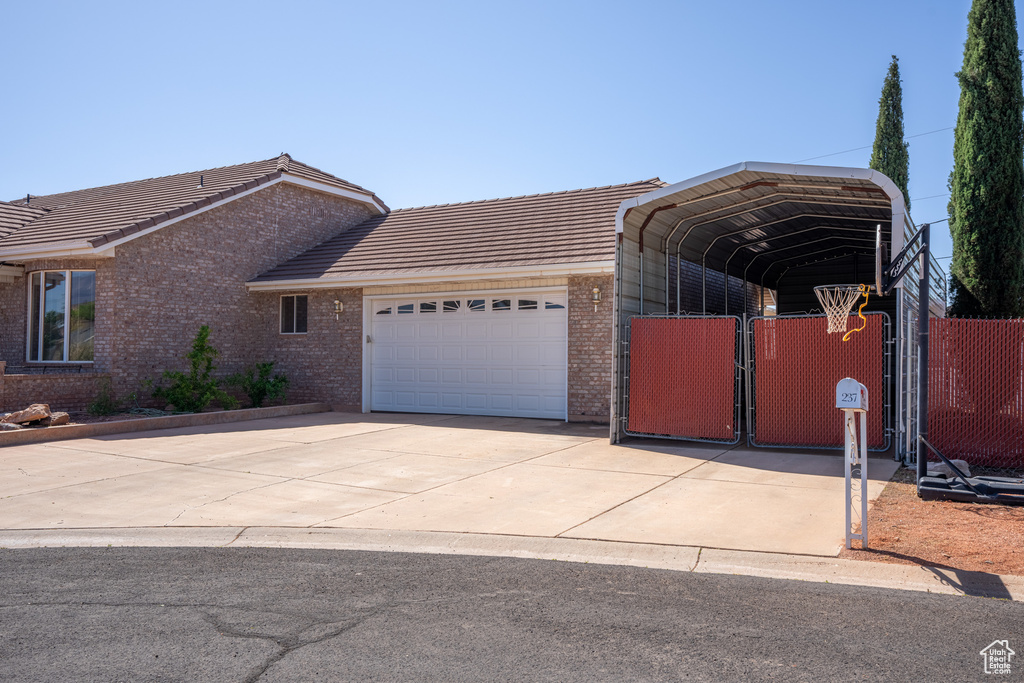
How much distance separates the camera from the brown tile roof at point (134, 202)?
16.8m

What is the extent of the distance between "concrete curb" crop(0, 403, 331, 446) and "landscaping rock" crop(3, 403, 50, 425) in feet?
1.08

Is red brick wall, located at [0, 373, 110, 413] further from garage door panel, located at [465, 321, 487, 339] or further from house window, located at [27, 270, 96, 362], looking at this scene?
garage door panel, located at [465, 321, 487, 339]

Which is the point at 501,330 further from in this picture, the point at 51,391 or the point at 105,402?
the point at 51,391

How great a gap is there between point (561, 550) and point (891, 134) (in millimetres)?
25279

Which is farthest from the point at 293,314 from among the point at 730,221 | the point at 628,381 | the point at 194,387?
the point at 730,221

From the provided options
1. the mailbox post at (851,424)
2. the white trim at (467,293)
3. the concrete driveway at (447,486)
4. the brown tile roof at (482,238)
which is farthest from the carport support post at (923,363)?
the white trim at (467,293)

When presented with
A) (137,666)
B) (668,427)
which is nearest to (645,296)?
(668,427)

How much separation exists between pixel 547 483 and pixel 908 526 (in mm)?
3783

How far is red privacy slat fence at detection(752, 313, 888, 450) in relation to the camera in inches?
422

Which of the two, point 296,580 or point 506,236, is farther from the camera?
point 506,236

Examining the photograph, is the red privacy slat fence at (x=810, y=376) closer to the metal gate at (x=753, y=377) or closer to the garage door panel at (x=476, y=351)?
the metal gate at (x=753, y=377)

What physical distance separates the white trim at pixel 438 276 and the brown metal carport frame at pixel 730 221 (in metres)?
1.07

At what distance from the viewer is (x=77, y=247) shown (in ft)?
51.3

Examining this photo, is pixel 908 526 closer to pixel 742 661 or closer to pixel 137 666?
pixel 742 661
